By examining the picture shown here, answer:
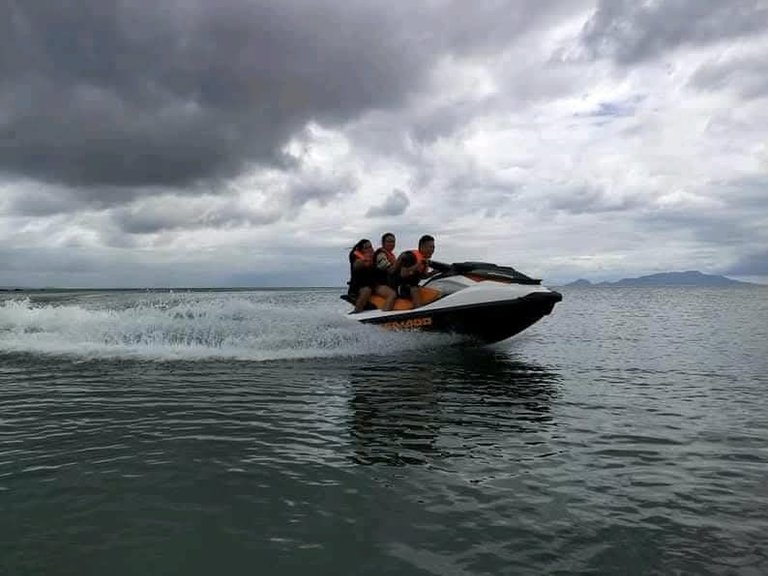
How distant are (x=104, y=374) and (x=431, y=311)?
666 cm

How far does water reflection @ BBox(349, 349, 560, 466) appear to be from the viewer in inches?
235

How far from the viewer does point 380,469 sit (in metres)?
5.21

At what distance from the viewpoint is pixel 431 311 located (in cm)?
1337

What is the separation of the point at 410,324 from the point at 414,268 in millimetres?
1277

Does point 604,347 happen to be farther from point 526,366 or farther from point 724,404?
point 724,404

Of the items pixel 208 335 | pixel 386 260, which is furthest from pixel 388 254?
pixel 208 335

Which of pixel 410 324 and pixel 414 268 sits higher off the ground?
pixel 414 268

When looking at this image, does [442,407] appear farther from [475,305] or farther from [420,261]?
[420,261]

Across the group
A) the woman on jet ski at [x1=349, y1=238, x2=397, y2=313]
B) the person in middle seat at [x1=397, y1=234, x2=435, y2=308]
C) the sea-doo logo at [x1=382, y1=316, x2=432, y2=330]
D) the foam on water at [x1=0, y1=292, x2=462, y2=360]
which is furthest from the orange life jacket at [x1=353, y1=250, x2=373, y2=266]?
the sea-doo logo at [x1=382, y1=316, x2=432, y2=330]

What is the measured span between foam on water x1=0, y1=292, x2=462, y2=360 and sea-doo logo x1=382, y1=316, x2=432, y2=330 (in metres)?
0.18

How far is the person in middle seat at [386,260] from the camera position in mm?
14047

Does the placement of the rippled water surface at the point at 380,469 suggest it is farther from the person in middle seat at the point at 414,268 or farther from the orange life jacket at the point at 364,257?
the orange life jacket at the point at 364,257

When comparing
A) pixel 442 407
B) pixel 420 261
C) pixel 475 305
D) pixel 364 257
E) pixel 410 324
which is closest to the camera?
pixel 442 407

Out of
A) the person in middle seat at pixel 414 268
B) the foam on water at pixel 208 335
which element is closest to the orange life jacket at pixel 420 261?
the person in middle seat at pixel 414 268
